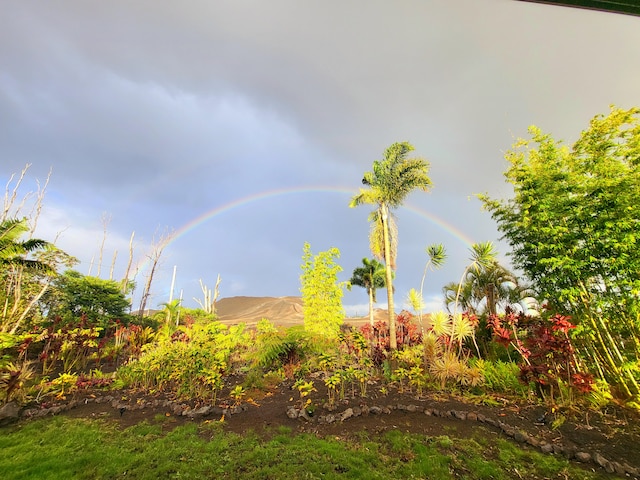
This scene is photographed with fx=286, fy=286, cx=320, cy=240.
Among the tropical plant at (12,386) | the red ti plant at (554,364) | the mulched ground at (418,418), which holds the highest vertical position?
the red ti plant at (554,364)

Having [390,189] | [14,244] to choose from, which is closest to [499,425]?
[390,189]

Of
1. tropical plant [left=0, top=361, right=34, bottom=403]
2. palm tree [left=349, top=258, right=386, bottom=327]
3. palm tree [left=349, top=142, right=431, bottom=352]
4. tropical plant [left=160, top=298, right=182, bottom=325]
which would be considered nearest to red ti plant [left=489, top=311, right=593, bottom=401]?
palm tree [left=349, top=142, right=431, bottom=352]

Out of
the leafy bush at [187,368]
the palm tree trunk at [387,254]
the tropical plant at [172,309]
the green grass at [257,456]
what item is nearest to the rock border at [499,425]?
the green grass at [257,456]

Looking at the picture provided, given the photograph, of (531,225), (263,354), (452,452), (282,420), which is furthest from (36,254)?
(531,225)

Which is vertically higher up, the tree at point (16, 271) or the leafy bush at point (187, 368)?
the tree at point (16, 271)

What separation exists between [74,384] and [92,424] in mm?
2496

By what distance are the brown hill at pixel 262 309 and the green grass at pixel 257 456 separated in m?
39.6

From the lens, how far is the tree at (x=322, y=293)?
42.3 feet

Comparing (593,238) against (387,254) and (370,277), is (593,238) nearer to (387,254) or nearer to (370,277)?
(387,254)

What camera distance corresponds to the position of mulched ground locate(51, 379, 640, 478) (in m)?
4.50

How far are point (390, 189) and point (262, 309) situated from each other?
143ft

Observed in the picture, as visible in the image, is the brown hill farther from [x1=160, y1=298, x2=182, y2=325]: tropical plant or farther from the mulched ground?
the mulched ground

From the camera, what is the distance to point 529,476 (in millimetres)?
3639

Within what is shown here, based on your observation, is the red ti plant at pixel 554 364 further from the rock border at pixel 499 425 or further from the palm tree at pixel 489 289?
the palm tree at pixel 489 289
